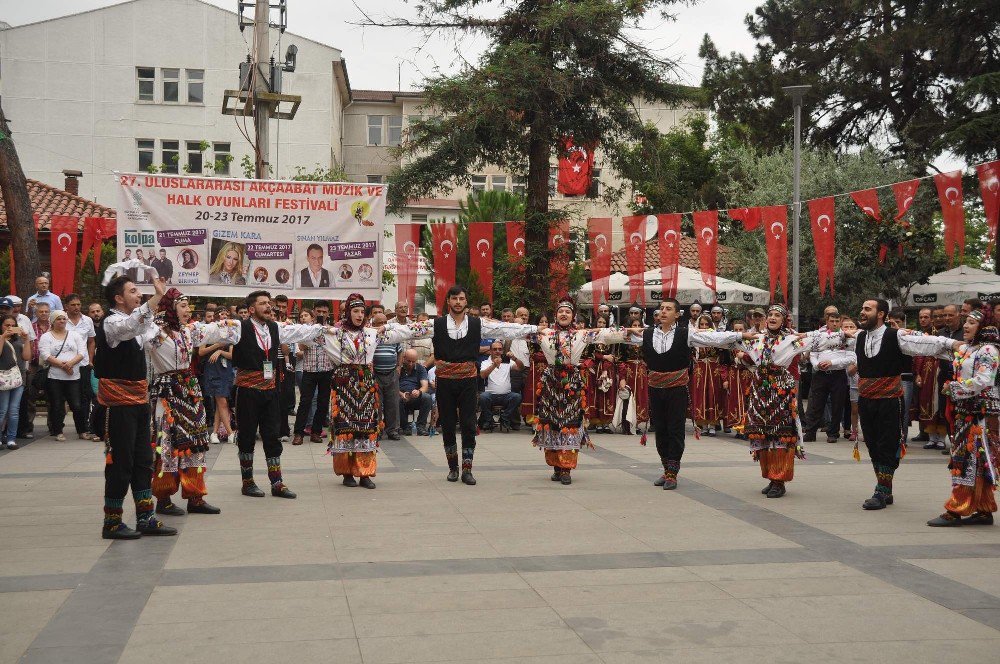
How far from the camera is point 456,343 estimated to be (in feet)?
33.8

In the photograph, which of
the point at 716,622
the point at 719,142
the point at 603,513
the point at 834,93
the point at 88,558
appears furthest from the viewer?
the point at 719,142

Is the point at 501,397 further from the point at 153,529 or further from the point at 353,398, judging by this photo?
the point at 153,529

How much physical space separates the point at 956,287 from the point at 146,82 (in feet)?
105

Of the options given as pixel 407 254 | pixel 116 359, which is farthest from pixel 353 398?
pixel 407 254

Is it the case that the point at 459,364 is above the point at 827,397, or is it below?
above

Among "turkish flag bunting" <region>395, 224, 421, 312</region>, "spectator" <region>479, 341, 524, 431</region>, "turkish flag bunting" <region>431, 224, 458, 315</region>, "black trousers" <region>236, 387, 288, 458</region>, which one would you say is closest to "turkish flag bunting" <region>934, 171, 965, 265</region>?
"spectator" <region>479, 341, 524, 431</region>

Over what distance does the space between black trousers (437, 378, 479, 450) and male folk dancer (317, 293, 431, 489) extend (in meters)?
0.73

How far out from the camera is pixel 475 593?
5938 millimetres

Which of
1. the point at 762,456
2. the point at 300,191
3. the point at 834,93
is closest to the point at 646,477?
the point at 762,456

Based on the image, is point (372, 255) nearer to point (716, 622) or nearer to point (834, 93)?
point (716, 622)

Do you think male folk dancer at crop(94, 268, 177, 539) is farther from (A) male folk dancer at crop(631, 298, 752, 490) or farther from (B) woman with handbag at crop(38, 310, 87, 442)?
(B) woman with handbag at crop(38, 310, 87, 442)

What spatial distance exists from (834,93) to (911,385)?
1805 cm

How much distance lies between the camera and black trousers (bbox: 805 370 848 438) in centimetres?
1463

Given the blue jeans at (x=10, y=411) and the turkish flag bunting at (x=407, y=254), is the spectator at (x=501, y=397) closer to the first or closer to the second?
the turkish flag bunting at (x=407, y=254)
